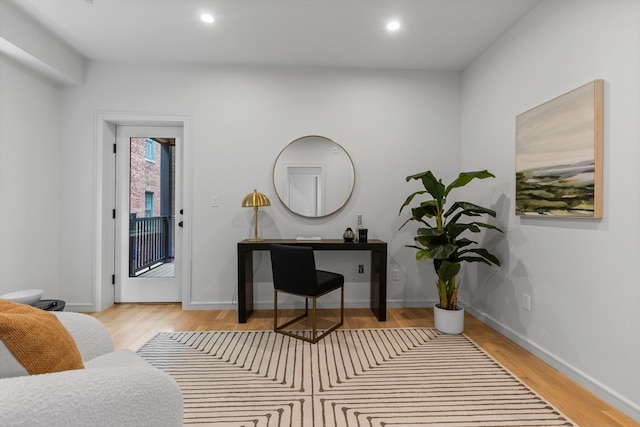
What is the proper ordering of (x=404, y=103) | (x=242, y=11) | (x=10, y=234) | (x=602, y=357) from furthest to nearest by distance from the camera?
(x=404, y=103), (x=10, y=234), (x=242, y=11), (x=602, y=357)

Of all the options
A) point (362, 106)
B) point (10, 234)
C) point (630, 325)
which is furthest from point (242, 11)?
point (630, 325)

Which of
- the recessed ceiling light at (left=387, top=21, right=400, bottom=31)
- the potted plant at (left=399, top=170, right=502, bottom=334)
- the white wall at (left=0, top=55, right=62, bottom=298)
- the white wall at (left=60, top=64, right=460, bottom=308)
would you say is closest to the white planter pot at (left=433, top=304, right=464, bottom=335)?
the potted plant at (left=399, top=170, right=502, bottom=334)

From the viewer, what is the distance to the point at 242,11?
2.46 meters

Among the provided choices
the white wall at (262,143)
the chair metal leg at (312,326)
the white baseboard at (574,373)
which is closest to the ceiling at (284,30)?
the white wall at (262,143)

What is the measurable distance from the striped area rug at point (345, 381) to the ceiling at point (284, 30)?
265 centimetres

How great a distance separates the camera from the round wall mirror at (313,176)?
3.41 metres

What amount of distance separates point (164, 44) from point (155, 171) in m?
1.33

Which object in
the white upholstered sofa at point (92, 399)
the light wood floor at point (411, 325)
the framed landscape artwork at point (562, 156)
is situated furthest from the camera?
the framed landscape artwork at point (562, 156)

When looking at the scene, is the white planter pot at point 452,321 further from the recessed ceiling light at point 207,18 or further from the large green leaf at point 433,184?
the recessed ceiling light at point 207,18

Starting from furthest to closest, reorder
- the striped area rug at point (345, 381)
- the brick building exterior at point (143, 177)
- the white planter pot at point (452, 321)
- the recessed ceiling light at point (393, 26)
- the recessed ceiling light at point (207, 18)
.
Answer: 1. the brick building exterior at point (143, 177)
2. the white planter pot at point (452, 321)
3. the recessed ceiling light at point (393, 26)
4. the recessed ceiling light at point (207, 18)
5. the striped area rug at point (345, 381)

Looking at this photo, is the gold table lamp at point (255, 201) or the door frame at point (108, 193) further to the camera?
the door frame at point (108, 193)

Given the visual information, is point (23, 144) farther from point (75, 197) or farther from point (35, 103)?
point (75, 197)

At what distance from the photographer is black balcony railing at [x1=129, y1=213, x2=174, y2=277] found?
3.55 meters

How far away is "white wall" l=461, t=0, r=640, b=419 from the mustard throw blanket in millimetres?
2563
